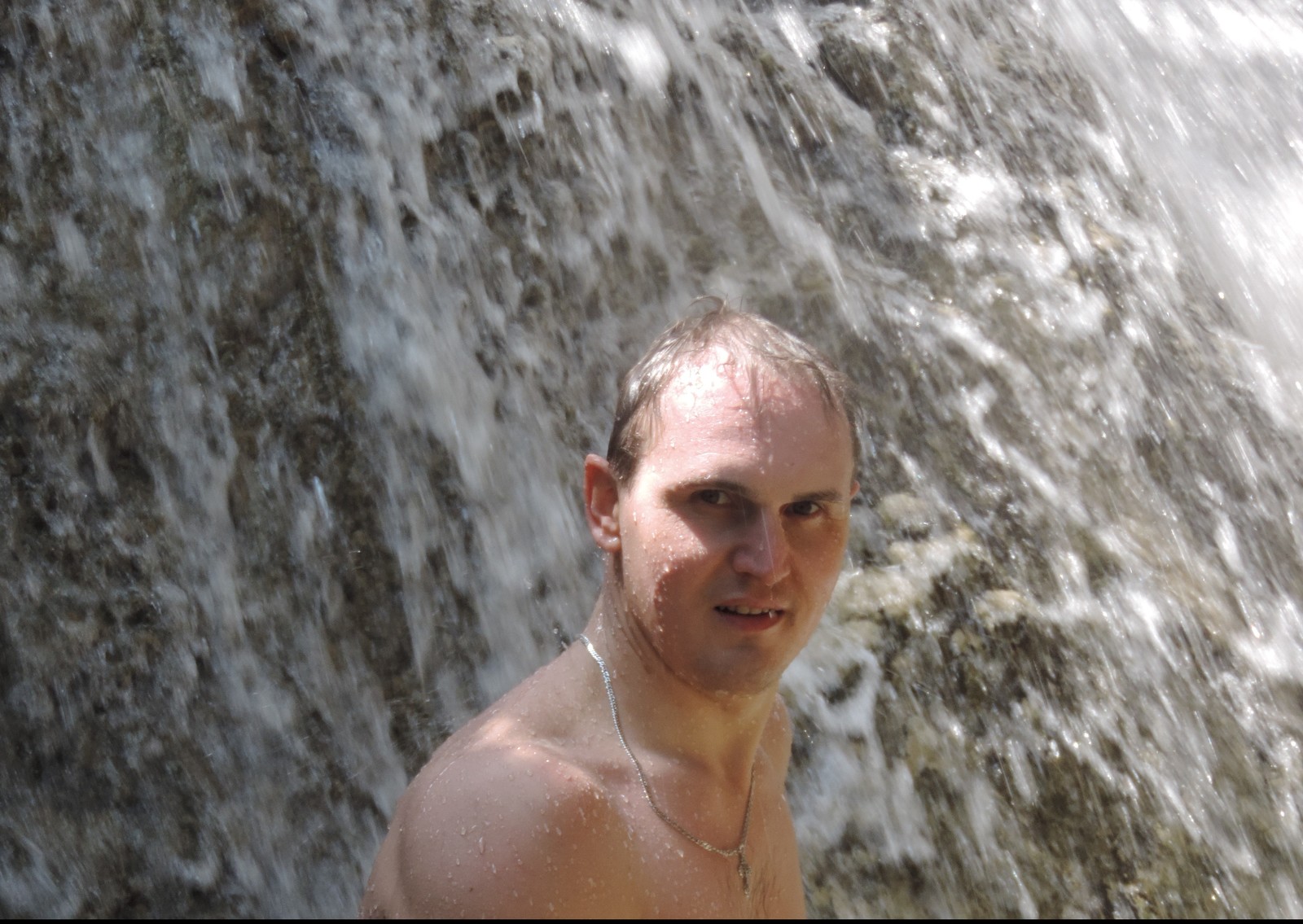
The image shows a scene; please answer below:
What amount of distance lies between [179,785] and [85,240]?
1432 millimetres

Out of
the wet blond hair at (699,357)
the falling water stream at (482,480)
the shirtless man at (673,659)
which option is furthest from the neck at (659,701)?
the falling water stream at (482,480)

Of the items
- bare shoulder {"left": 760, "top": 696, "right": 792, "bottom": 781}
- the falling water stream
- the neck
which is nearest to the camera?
the neck

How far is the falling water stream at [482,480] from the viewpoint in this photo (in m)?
3.19

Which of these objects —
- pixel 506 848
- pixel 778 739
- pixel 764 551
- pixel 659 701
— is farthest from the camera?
pixel 778 739

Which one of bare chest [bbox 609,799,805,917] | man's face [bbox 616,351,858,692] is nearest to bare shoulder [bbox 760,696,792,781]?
bare chest [bbox 609,799,805,917]

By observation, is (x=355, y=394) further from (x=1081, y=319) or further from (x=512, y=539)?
(x=1081, y=319)

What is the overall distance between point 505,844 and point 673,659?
394mm

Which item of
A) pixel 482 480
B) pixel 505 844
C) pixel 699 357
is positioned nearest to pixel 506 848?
pixel 505 844

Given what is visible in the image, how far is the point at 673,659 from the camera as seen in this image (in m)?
1.86

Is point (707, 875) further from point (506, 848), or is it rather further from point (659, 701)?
point (506, 848)

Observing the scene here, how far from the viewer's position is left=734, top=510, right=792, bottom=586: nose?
176cm

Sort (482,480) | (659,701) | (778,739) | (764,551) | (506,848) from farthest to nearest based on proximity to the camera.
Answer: (482,480) → (778,739) → (659,701) → (764,551) → (506,848)

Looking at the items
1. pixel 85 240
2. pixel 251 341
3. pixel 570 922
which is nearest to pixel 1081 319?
pixel 251 341

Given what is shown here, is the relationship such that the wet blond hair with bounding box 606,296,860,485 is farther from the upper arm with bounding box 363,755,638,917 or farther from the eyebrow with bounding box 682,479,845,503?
the upper arm with bounding box 363,755,638,917
